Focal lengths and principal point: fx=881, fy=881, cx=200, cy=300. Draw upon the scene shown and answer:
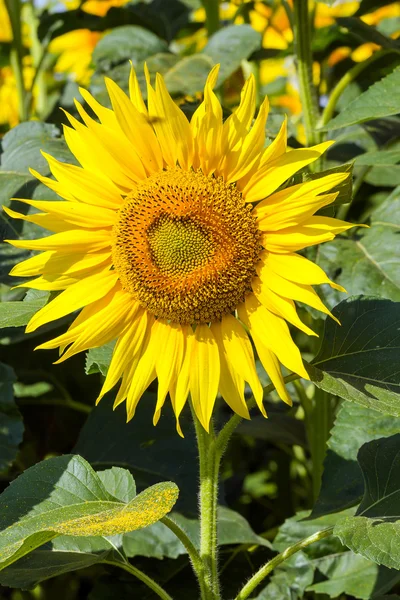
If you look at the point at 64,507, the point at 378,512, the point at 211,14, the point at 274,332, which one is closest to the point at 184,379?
the point at 274,332

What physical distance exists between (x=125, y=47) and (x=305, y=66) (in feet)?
1.78

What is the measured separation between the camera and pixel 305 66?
1851 millimetres

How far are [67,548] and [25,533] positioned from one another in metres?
0.22

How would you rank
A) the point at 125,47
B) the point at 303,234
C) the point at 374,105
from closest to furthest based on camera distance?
the point at 303,234, the point at 374,105, the point at 125,47

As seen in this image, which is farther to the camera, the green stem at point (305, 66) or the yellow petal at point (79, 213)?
the green stem at point (305, 66)

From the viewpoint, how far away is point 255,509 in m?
2.38

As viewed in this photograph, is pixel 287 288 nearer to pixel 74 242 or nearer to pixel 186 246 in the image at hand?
pixel 186 246

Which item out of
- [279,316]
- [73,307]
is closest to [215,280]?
[279,316]

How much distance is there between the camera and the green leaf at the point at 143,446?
1.76 meters

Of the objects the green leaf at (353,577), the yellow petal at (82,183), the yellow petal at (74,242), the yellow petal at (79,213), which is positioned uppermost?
the yellow petal at (82,183)

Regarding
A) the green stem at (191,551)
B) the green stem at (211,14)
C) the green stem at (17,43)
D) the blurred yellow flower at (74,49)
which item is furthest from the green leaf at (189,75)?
the blurred yellow flower at (74,49)

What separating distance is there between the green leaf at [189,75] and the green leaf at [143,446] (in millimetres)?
705

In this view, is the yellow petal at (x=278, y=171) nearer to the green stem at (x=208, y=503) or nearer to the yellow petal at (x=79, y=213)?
the yellow petal at (x=79, y=213)

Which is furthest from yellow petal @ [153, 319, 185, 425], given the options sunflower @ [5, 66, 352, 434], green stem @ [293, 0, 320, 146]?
green stem @ [293, 0, 320, 146]
